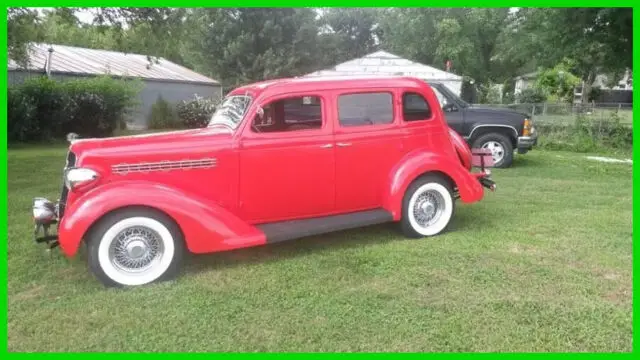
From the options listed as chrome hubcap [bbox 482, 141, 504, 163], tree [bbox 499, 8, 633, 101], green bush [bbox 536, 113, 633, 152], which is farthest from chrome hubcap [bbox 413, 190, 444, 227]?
tree [bbox 499, 8, 633, 101]

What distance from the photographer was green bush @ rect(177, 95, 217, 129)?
74.7 ft

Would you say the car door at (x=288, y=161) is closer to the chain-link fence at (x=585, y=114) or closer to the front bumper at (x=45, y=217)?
the front bumper at (x=45, y=217)

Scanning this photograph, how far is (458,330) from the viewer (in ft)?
11.5

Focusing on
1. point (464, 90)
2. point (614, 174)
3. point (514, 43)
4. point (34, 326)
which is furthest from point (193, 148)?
point (514, 43)

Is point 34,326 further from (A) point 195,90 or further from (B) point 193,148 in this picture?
(A) point 195,90

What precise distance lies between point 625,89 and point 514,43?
689 inches

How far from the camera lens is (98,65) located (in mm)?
22141

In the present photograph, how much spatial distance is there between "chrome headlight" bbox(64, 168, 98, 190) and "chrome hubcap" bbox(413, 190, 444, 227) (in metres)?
3.32

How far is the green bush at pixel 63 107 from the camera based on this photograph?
1541cm

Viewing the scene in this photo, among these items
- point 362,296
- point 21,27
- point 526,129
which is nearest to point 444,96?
point 526,129

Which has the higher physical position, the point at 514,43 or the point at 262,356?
the point at 514,43

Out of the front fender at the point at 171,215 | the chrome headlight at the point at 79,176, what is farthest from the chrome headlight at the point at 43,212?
the chrome headlight at the point at 79,176

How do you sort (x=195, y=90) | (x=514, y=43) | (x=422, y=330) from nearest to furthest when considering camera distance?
(x=422, y=330), (x=195, y=90), (x=514, y=43)

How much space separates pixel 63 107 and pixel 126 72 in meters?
6.41
